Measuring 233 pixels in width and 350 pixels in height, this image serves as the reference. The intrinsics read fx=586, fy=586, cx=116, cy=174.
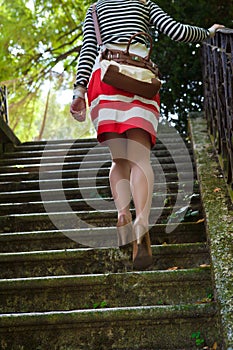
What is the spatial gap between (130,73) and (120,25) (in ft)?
1.20

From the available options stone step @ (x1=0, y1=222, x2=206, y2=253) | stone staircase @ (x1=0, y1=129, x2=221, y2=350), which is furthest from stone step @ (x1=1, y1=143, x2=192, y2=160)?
stone step @ (x1=0, y1=222, x2=206, y2=253)

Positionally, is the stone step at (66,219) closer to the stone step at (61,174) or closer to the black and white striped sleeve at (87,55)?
the stone step at (61,174)

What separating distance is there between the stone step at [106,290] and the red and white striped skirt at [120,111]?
85 cm

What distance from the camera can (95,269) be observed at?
383 centimetres

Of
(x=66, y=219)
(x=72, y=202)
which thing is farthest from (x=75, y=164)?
(x=66, y=219)

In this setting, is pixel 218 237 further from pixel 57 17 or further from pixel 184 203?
pixel 57 17

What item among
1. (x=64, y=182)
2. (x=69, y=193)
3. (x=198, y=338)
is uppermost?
(x=64, y=182)

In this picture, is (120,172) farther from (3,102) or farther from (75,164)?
(3,102)

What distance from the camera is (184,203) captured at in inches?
179

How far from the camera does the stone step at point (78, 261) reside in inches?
149

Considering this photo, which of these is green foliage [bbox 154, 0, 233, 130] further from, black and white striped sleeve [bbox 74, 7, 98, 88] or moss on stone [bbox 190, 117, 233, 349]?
black and white striped sleeve [bbox 74, 7, 98, 88]

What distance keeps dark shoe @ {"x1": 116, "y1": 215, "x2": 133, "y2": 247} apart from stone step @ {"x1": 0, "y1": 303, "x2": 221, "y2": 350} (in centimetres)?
58

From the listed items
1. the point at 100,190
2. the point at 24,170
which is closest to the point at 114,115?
the point at 100,190

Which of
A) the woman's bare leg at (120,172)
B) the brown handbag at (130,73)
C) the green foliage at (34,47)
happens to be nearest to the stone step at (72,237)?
the woman's bare leg at (120,172)
